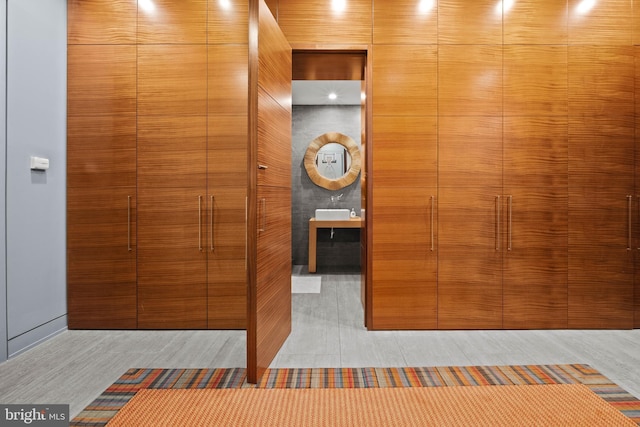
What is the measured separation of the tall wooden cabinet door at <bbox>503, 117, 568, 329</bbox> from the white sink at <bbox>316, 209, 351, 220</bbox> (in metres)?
2.85

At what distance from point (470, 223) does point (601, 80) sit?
4.73 feet

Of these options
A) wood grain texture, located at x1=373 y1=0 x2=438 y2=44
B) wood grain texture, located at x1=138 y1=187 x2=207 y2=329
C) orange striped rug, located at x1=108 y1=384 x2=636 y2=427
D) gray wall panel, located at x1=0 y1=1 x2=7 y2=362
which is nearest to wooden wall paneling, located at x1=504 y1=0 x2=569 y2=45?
wood grain texture, located at x1=373 y1=0 x2=438 y2=44

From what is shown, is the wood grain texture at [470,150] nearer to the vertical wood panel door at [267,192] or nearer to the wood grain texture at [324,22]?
the wood grain texture at [324,22]

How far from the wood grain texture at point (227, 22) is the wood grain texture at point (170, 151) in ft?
2.05

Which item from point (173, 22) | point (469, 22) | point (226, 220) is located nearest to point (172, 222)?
point (226, 220)

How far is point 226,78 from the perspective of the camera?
3020mm

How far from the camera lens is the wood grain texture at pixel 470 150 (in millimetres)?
2992

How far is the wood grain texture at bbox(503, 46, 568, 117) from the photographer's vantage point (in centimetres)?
299

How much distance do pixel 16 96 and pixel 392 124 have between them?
249cm

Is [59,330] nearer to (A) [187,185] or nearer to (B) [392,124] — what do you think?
(A) [187,185]

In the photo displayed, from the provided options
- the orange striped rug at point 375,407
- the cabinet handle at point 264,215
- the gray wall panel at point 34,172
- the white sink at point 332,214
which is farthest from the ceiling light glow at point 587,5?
the gray wall panel at point 34,172

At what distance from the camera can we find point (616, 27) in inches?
118

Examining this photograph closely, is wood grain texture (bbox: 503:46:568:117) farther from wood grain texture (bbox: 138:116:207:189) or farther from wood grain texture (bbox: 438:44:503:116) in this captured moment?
wood grain texture (bbox: 138:116:207:189)

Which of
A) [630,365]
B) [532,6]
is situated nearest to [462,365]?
[630,365]
